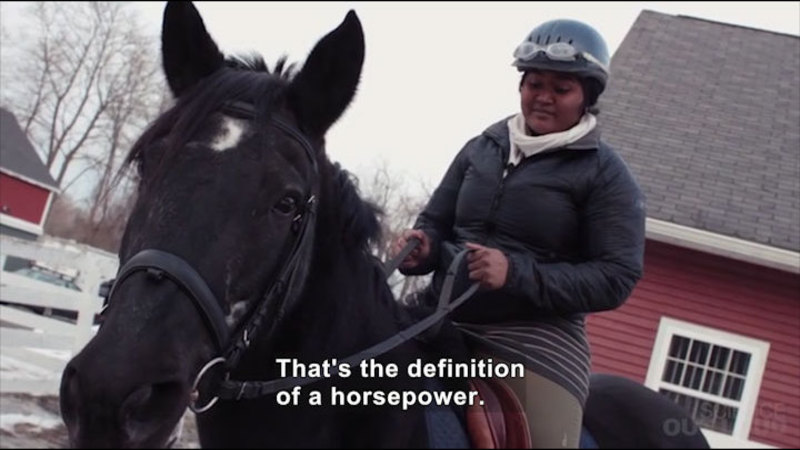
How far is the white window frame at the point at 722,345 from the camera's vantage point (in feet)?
39.7

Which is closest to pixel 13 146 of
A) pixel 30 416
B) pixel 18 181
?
pixel 30 416

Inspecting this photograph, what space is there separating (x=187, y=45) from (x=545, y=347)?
1402 millimetres

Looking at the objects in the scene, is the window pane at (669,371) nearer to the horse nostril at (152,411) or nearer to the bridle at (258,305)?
the bridle at (258,305)

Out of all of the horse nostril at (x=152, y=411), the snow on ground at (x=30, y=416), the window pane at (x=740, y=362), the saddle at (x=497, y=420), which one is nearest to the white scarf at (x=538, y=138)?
the saddle at (x=497, y=420)

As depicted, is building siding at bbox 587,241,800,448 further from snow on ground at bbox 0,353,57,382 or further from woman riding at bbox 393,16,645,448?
woman riding at bbox 393,16,645,448

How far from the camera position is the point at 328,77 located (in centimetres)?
252

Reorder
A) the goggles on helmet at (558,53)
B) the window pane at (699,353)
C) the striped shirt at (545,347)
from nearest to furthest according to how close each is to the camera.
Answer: the striped shirt at (545,347)
the goggles on helmet at (558,53)
the window pane at (699,353)

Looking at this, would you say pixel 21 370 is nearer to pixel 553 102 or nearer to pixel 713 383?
pixel 553 102

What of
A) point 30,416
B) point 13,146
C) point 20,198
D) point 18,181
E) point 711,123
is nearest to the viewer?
point 13,146

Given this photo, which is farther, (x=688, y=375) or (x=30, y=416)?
(x=688, y=375)

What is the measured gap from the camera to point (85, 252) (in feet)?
33.2

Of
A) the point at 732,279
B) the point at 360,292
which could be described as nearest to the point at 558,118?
the point at 360,292

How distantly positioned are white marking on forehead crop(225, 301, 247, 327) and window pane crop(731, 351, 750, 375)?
38.0 feet

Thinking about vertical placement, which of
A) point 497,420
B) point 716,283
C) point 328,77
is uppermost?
point 716,283
